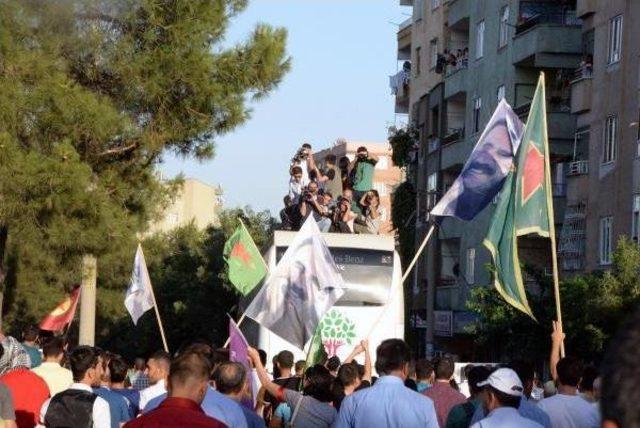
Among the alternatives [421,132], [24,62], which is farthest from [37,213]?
[421,132]

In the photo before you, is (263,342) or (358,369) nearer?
(358,369)

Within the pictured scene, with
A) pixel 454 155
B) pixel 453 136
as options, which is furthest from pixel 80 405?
pixel 453 136

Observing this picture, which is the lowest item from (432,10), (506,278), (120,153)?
(506,278)

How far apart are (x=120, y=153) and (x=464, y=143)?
22.7 m

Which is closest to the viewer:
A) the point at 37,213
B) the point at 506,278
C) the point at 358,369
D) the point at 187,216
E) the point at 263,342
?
the point at 358,369

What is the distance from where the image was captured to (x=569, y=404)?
28.1ft

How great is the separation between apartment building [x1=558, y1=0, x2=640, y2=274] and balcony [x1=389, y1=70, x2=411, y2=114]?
845 inches

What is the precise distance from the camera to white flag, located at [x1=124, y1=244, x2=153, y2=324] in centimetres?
2370

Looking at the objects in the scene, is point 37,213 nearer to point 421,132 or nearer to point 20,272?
point 20,272

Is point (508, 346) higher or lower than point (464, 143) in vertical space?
lower

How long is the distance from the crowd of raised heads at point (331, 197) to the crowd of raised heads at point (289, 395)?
48.4ft

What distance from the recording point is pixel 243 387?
881 cm

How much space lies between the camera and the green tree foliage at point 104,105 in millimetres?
26578

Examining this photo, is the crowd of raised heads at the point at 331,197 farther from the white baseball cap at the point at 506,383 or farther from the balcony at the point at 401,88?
the balcony at the point at 401,88
